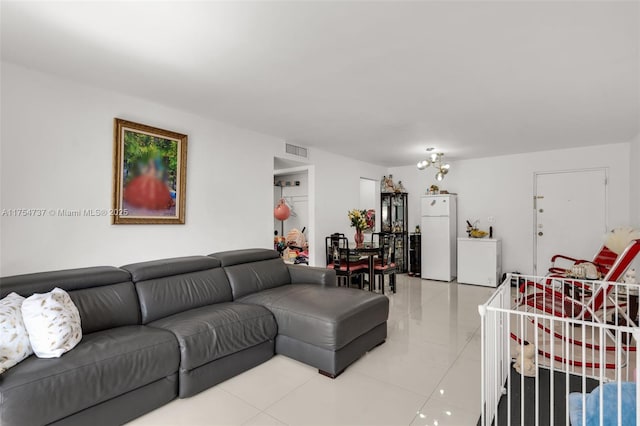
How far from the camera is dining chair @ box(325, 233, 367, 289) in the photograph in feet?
15.5

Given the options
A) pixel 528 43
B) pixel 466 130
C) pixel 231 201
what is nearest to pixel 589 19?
pixel 528 43

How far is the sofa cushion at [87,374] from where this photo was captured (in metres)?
1.58

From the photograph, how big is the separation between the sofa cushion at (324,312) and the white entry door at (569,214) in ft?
13.4

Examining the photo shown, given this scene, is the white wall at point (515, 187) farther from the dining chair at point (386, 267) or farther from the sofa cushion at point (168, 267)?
the sofa cushion at point (168, 267)

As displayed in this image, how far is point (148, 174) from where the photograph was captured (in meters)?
3.10

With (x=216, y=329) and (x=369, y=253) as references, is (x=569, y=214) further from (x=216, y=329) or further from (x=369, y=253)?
(x=216, y=329)

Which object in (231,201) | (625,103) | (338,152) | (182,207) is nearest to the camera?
(625,103)

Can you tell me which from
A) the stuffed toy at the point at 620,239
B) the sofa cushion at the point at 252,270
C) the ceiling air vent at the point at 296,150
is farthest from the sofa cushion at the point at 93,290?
the stuffed toy at the point at 620,239

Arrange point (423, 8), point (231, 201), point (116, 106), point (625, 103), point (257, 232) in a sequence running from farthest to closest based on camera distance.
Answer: point (257, 232) < point (231, 201) < point (625, 103) < point (116, 106) < point (423, 8)

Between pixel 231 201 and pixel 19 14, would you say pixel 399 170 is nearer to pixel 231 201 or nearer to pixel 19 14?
pixel 231 201

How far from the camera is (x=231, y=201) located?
387cm

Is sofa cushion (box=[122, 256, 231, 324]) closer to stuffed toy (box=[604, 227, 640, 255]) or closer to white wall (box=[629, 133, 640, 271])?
stuffed toy (box=[604, 227, 640, 255])

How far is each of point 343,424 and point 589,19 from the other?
2804mm

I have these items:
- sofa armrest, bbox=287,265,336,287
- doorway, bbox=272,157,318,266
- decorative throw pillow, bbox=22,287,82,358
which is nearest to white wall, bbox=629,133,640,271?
sofa armrest, bbox=287,265,336,287
